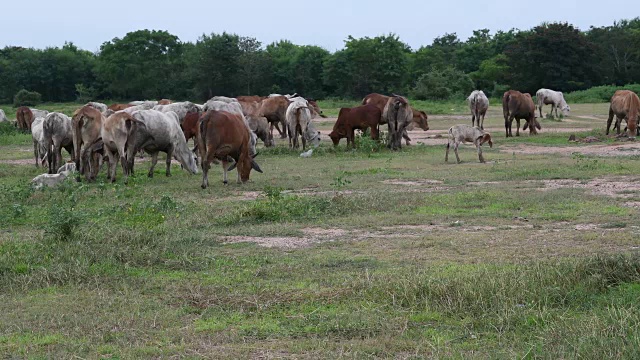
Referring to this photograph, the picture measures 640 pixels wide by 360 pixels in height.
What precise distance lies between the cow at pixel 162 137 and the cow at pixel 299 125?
271 inches

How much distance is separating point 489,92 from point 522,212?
5351 cm

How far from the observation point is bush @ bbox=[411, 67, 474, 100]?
54.8 meters

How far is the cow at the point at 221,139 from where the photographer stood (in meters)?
15.2

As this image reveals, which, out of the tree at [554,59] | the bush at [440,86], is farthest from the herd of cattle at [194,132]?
the tree at [554,59]

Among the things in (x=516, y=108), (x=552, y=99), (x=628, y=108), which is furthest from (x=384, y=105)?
(x=552, y=99)

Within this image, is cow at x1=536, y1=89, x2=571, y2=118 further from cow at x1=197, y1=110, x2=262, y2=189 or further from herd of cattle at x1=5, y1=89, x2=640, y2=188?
cow at x1=197, y1=110, x2=262, y2=189

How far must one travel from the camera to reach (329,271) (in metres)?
8.40

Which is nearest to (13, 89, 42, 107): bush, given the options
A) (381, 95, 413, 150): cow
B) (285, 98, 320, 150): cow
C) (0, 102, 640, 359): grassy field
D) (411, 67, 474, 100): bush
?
(411, 67, 474, 100): bush

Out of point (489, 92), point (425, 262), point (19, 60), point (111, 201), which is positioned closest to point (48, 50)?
point (19, 60)

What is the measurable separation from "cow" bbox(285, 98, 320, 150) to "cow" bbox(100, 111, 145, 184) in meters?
8.26

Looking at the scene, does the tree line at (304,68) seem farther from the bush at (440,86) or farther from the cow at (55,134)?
the cow at (55,134)

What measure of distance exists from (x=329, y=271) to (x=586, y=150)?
15.0 meters

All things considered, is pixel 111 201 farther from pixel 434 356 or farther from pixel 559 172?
pixel 434 356

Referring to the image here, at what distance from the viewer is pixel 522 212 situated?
11734 millimetres
